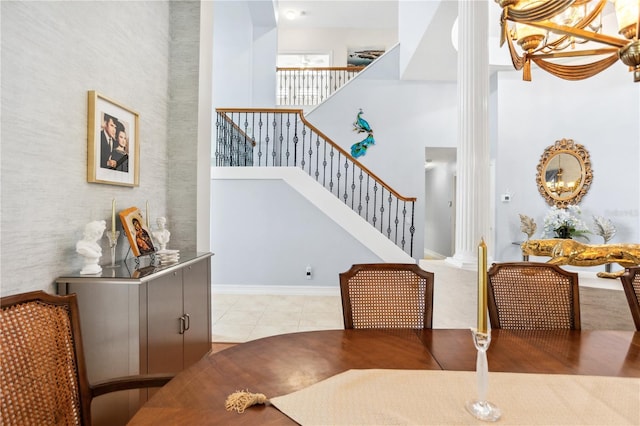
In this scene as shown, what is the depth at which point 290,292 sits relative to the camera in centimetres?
499

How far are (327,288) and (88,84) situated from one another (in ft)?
12.6

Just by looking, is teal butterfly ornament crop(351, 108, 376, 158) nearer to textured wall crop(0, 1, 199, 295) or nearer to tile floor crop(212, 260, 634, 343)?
tile floor crop(212, 260, 634, 343)

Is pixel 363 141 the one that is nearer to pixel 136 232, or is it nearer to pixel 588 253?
pixel 588 253

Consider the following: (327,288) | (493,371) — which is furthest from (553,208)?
(493,371)

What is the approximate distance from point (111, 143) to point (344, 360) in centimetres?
206

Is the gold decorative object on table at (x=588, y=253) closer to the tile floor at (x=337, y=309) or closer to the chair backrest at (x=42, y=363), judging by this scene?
the tile floor at (x=337, y=309)

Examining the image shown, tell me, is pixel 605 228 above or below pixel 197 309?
above

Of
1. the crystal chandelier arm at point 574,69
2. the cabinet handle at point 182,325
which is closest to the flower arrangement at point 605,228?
the crystal chandelier arm at point 574,69

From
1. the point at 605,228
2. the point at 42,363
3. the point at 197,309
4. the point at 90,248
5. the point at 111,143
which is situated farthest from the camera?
the point at 605,228

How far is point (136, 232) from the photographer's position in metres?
2.34

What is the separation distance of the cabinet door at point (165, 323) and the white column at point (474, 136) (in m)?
2.25

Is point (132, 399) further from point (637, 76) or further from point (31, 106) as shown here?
point (637, 76)

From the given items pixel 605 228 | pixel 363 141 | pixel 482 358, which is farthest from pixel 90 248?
pixel 605 228

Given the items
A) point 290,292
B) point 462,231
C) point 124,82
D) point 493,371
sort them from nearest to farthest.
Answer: point 493,371 < point 124,82 < point 462,231 < point 290,292
